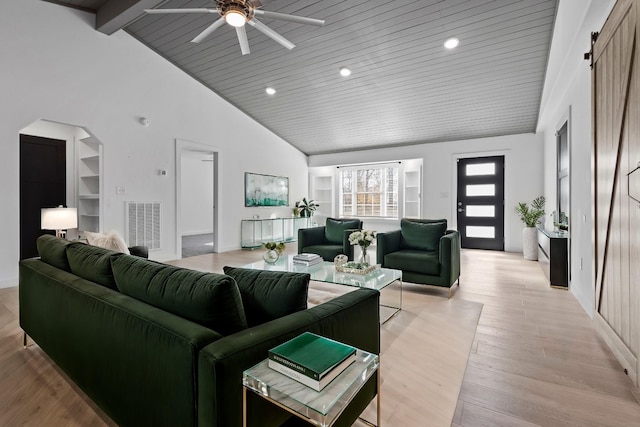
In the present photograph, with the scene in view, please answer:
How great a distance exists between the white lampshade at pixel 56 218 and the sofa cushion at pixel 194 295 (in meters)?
3.10

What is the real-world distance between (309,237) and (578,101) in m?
3.74

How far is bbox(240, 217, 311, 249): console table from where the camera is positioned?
7.11 metres

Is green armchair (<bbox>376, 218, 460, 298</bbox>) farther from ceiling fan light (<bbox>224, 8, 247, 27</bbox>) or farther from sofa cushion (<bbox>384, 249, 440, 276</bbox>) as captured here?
ceiling fan light (<bbox>224, 8, 247, 27</bbox>)

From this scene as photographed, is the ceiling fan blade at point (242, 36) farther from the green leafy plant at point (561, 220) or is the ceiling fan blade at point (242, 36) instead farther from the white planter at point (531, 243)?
the white planter at point (531, 243)

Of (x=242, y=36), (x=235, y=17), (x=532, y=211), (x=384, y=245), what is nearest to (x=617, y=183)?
(x=384, y=245)

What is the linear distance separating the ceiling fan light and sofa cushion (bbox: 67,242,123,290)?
2153mm

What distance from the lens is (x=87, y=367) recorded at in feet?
4.95

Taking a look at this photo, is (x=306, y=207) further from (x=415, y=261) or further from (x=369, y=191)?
(x=415, y=261)

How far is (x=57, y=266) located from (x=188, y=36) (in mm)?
4209

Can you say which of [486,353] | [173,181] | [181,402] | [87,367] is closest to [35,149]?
[173,181]

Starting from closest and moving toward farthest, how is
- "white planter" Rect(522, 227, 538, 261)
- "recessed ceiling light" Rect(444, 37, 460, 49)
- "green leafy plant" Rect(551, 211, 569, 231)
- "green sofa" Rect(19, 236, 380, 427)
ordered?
1. "green sofa" Rect(19, 236, 380, 427)
2. "recessed ceiling light" Rect(444, 37, 460, 49)
3. "green leafy plant" Rect(551, 211, 569, 231)
4. "white planter" Rect(522, 227, 538, 261)

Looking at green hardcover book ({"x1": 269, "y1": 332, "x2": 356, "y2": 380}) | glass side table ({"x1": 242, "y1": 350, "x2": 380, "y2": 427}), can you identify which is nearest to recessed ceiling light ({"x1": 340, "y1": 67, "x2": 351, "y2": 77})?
green hardcover book ({"x1": 269, "y1": 332, "x2": 356, "y2": 380})

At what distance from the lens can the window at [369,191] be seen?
7.98m

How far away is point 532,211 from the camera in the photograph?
20.1 ft
